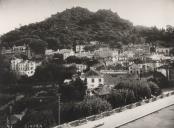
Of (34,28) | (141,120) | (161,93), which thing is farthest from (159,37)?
(34,28)

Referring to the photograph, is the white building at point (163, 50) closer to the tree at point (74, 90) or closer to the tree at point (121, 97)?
the tree at point (121, 97)

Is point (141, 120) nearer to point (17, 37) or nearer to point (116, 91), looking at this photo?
point (116, 91)

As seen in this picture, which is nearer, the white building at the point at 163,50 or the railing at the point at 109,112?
the railing at the point at 109,112

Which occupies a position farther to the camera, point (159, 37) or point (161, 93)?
point (161, 93)

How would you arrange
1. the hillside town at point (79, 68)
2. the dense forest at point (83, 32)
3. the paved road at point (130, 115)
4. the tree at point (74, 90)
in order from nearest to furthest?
the hillside town at point (79, 68) → the dense forest at point (83, 32) → the tree at point (74, 90) → the paved road at point (130, 115)

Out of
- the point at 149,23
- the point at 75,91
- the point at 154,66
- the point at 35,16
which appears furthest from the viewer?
the point at 154,66

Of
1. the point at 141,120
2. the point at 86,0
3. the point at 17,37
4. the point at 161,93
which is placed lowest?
the point at 141,120

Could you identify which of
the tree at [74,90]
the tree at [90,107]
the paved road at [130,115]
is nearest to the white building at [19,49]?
the tree at [74,90]
